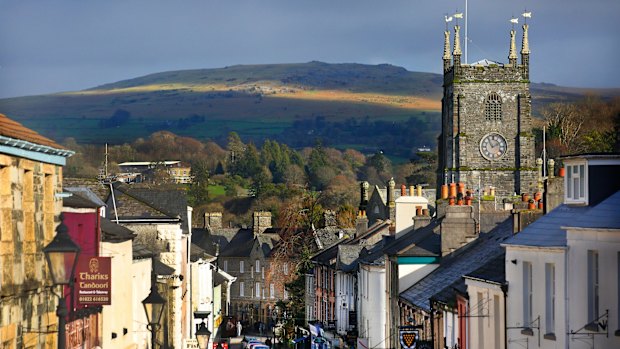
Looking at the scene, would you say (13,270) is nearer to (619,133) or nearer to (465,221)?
(619,133)

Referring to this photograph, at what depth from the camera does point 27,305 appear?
23.4 metres

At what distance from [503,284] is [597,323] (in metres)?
5.77

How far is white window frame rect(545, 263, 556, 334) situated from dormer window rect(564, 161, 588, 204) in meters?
1.34

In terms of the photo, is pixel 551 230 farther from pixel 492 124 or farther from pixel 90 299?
pixel 492 124

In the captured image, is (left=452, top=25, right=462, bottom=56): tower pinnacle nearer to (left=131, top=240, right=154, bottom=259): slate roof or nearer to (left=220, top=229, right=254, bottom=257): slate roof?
(left=220, top=229, right=254, bottom=257): slate roof

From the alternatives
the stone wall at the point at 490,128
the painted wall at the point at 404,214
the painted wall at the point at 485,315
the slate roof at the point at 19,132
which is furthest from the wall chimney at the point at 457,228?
the stone wall at the point at 490,128

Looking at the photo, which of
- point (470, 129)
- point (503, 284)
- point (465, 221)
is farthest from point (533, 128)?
point (503, 284)

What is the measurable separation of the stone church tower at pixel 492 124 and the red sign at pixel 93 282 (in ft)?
346

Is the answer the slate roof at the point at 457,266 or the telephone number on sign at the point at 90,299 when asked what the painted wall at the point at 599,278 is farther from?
the slate roof at the point at 457,266

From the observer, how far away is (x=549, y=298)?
82.6 feet

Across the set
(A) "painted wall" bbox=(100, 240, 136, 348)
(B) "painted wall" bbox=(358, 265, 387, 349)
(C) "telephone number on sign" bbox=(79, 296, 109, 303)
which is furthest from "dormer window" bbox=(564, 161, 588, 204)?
(B) "painted wall" bbox=(358, 265, 387, 349)

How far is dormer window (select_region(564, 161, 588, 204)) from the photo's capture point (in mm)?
25281

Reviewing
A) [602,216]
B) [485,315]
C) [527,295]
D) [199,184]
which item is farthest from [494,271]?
[199,184]

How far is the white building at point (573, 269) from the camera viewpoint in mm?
21969
